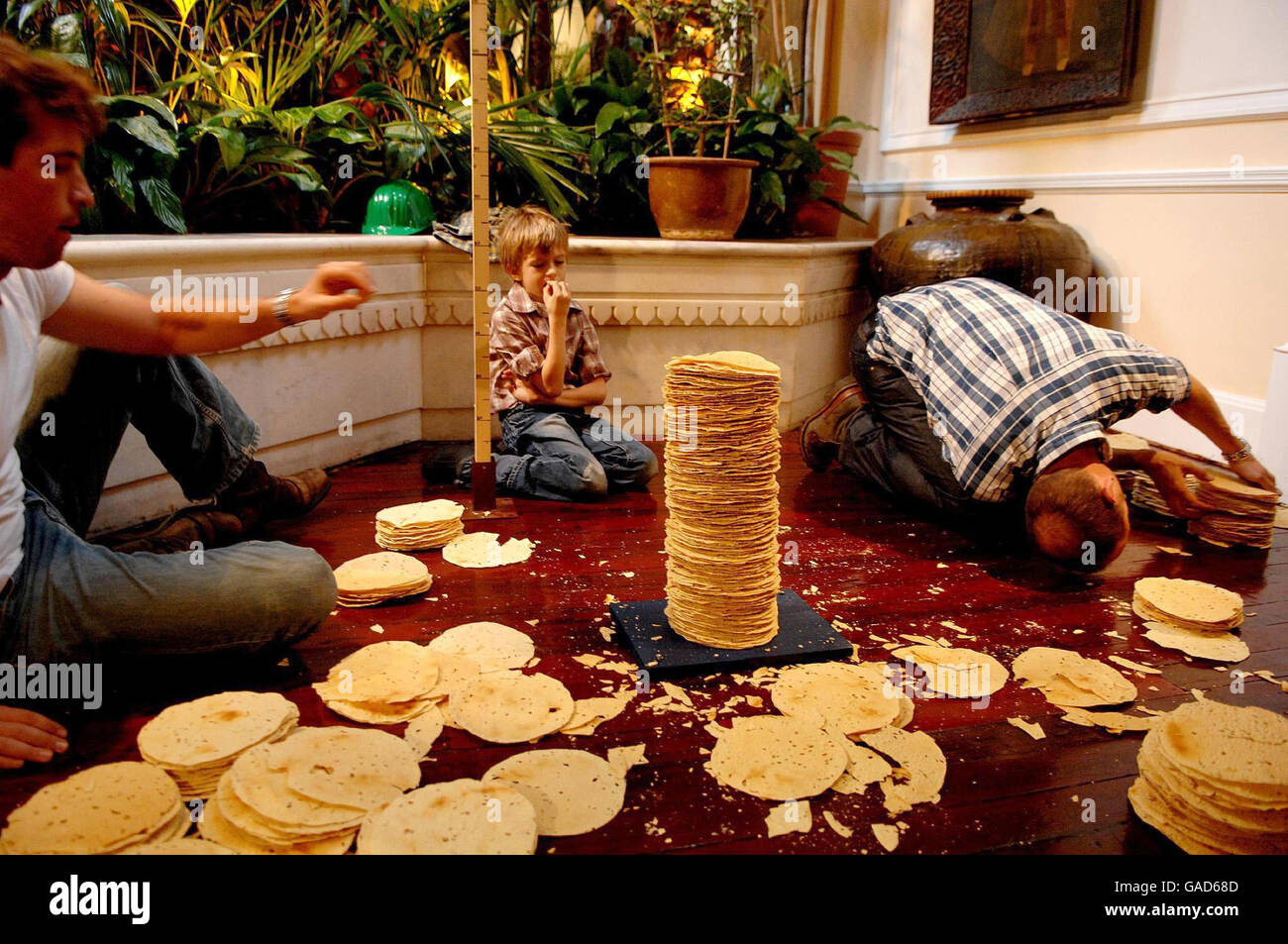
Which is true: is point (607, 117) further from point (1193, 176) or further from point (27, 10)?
point (1193, 176)

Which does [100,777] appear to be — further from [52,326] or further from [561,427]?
[561,427]

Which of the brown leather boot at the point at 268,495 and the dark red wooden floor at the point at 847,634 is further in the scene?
the brown leather boot at the point at 268,495

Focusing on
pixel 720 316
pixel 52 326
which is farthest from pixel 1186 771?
pixel 720 316

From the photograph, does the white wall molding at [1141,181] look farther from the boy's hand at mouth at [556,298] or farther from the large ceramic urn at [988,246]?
the boy's hand at mouth at [556,298]

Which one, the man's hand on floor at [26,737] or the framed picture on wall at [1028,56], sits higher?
the framed picture on wall at [1028,56]

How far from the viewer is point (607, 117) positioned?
12.9ft

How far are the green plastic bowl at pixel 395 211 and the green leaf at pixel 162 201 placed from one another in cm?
74

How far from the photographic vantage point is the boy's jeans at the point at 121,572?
1499 millimetres

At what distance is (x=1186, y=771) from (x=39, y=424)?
6.59 feet

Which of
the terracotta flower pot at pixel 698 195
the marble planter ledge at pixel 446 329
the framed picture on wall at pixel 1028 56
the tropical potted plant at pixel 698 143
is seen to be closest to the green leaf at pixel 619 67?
the tropical potted plant at pixel 698 143

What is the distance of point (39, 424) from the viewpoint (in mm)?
1739

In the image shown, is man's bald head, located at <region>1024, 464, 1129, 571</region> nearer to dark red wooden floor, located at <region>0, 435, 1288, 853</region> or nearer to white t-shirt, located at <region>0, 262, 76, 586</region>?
dark red wooden floor, located at <region>0, 435, 1288, 853</region>

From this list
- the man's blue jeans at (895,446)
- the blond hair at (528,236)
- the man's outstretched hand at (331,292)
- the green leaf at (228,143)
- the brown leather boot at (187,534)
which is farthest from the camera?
the green leaf at (228,143)

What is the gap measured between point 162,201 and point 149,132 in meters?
0.20
